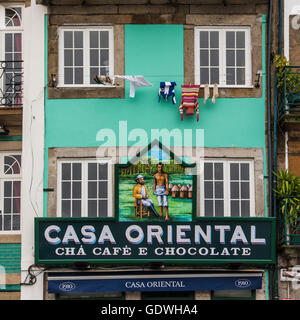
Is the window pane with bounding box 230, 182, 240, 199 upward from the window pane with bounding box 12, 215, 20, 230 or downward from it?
upward

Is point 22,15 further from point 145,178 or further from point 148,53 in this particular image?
point 145,178

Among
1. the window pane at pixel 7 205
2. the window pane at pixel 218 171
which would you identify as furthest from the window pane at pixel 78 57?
the window pane at pixel 218 171

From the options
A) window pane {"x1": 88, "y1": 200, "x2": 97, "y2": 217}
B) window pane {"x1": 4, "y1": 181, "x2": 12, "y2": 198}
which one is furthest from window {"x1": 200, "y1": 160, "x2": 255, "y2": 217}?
window pane {"x1": 4, "y1": 181, "x2": 12, "y2": 198}

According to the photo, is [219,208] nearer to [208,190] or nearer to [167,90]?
[208,190]

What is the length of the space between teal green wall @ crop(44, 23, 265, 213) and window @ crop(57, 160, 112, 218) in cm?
50

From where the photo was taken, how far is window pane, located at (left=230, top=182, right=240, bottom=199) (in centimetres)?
2617

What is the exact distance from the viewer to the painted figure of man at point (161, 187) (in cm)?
2583

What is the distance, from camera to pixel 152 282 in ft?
84.0

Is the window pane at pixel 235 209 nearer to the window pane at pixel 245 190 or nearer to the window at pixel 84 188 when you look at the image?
the window pane at pixel 245 190

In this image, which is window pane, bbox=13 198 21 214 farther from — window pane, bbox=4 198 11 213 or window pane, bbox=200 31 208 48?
window pane, bbox=200 31 208 48

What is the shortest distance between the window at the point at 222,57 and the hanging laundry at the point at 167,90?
27.8 inches

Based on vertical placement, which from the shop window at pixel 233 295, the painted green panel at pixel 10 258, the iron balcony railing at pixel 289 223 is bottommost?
the shop window at pixel 233 295

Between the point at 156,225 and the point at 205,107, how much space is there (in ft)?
10.0

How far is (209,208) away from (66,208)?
3320 mm
